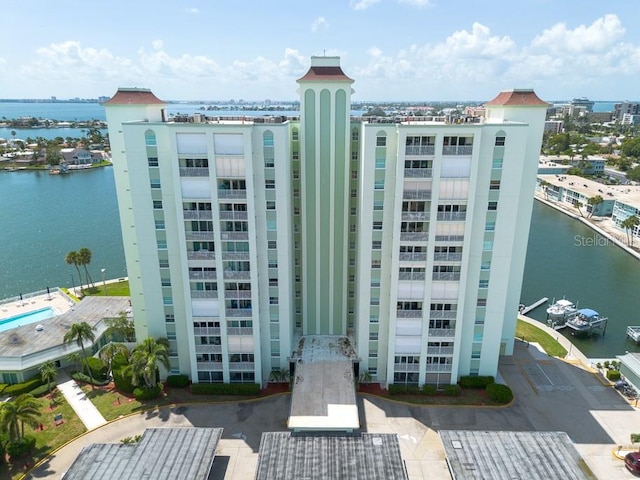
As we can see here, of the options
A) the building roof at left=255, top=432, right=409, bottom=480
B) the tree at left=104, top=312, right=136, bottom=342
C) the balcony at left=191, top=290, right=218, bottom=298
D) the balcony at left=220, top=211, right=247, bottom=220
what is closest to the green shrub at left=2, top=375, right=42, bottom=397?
the tree at left=104, top=312, right=136, bottom=342

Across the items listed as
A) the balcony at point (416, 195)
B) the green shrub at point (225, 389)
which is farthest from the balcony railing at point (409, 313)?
the green shrub at point (225, 389)

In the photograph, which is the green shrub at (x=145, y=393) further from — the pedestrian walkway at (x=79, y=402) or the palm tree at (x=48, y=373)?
the palm tree at (x=48, y=373)

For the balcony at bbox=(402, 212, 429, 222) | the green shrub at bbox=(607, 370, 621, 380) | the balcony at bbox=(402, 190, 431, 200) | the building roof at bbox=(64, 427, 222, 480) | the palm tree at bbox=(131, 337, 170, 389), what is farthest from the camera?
the green shrub at bbox=(607, 370, 621, 380)

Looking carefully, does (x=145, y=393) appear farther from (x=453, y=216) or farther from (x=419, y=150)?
(x=419, y=150)

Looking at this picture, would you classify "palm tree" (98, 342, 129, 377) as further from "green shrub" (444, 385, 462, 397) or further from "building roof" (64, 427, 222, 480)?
"green shrub" (444, 385, 462, 397)

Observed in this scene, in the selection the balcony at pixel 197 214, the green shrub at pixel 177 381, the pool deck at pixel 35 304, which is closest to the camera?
the balcony at pixel 197 214
